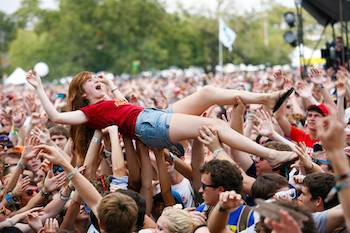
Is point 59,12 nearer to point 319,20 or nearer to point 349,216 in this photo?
point 319,20

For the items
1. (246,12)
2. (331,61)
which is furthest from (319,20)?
(246,12)

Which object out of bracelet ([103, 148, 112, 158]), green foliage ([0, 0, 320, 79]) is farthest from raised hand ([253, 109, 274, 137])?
green foliage ([0, 0, 320, 79])

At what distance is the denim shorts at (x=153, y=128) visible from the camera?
6.21m

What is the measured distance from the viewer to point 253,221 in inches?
211

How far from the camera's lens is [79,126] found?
6703mm

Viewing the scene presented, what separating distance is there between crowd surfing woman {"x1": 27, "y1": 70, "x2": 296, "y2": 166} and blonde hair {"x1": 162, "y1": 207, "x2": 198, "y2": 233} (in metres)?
1.13

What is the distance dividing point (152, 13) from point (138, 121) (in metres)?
49.4

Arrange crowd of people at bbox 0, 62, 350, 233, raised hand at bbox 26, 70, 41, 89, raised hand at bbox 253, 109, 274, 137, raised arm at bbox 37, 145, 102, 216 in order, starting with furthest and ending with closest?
raised hand at bbox 253, 109, 274, 137, raised hand at bbox 26, 70, 41, 89, raised arm at bbox 37, 145, 102, 216, crowd of people at bbox 0, 62, 350, 233

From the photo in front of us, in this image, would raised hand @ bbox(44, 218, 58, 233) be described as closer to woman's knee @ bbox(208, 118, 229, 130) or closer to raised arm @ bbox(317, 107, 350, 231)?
woman's knee @ bbox(208, 118, 229, 130)

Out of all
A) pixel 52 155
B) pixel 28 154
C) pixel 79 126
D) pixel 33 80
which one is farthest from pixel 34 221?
pixel 33 80

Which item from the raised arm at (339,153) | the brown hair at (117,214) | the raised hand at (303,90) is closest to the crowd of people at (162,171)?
the brown hair at (117,214)

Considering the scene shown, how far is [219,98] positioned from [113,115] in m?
0.90

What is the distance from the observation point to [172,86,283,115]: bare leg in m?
6.26

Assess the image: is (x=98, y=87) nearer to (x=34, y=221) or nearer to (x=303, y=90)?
(x=34, y=221)
